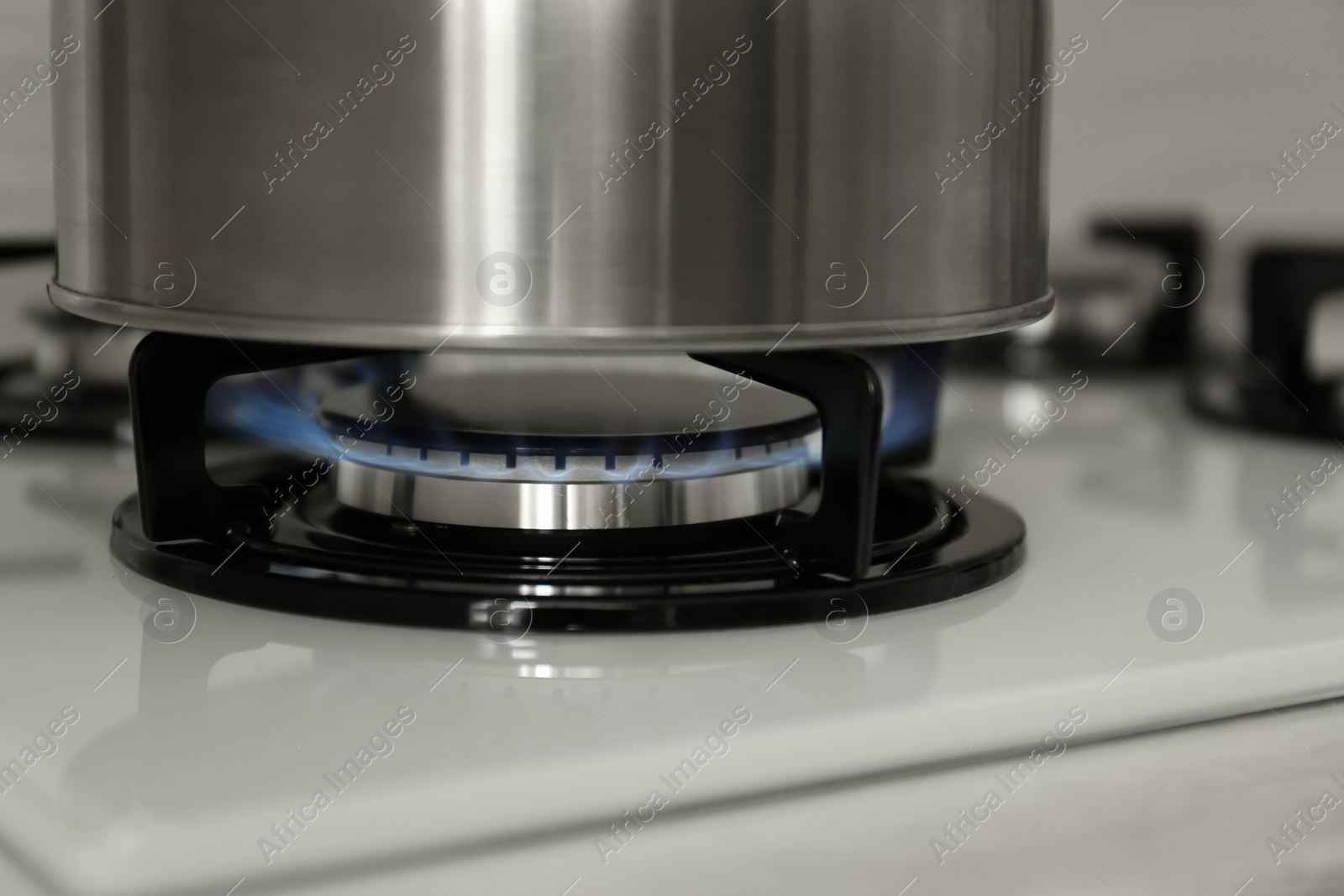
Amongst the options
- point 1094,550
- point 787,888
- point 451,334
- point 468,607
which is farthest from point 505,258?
point 1094,550

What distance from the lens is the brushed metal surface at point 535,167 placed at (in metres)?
0.49

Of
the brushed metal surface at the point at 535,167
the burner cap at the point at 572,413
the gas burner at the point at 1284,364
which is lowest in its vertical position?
the gas burner at the point at 1284,364

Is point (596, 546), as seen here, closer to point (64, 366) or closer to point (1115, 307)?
point (64, 366)

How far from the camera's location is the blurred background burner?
568 mm

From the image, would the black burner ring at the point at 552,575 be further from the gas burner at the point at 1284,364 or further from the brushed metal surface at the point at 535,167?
the gas burner at the point at 1284,364

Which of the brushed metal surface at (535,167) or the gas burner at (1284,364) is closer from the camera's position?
the brushed metal surface at (535,167)

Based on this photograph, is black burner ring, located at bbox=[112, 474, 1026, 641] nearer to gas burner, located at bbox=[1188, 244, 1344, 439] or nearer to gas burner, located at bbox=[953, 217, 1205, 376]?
gas burner, located at bbox=[1188, 244, 1344, 439]

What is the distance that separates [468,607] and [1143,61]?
1.10 m

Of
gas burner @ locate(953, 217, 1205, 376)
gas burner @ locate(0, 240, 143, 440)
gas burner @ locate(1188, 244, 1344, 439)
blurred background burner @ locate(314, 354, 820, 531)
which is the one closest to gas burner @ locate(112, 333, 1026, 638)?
blurred background burner @ locate(314, 354, 820, 531)

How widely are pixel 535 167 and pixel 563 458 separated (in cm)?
13

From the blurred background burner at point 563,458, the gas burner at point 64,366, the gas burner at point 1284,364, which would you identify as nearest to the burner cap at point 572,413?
the blurred background burner at point 563,458

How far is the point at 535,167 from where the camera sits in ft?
1.61

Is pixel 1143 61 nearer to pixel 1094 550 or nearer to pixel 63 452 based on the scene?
pixel 1094 550

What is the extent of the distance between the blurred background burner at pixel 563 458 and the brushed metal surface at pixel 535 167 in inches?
3.3
